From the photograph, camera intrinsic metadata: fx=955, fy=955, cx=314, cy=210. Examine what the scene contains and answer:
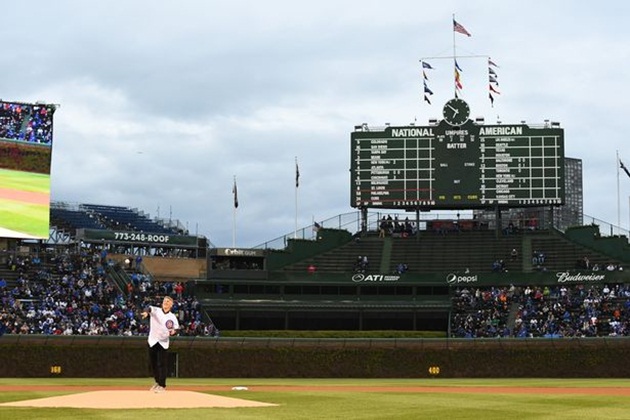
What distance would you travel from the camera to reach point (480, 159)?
226 feet

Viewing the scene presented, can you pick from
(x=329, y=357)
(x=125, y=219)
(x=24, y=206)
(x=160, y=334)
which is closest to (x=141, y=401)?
(x=160, y=334)

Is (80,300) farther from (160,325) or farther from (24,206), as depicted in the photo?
(160,325)

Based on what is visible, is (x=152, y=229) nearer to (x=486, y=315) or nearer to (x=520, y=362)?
(x=486, y=315)

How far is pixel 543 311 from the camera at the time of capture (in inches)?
2431

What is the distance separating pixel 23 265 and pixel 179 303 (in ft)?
35.1

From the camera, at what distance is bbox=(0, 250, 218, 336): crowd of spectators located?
183 ft

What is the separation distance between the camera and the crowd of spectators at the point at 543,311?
2300 inches

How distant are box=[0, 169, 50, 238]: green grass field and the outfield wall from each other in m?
19.5

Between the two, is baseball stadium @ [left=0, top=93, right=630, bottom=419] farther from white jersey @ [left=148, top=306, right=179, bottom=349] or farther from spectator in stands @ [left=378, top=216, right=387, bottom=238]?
white jersey @ [left=148, top=306, right=179, bottom=349]

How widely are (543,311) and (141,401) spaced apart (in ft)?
157

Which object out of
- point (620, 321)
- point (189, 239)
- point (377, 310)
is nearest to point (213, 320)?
point (377, 310)

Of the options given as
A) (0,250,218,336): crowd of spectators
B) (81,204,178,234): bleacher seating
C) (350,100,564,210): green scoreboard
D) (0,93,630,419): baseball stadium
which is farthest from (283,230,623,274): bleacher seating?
(81,204,178,234): bleacher seating

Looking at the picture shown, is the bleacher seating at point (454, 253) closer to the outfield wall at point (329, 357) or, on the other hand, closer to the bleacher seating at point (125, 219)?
the outfield wall at point (329, 357)

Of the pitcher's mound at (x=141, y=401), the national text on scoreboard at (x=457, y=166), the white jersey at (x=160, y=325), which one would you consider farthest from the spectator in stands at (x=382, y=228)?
the white jersey at (x=160, y=325)
